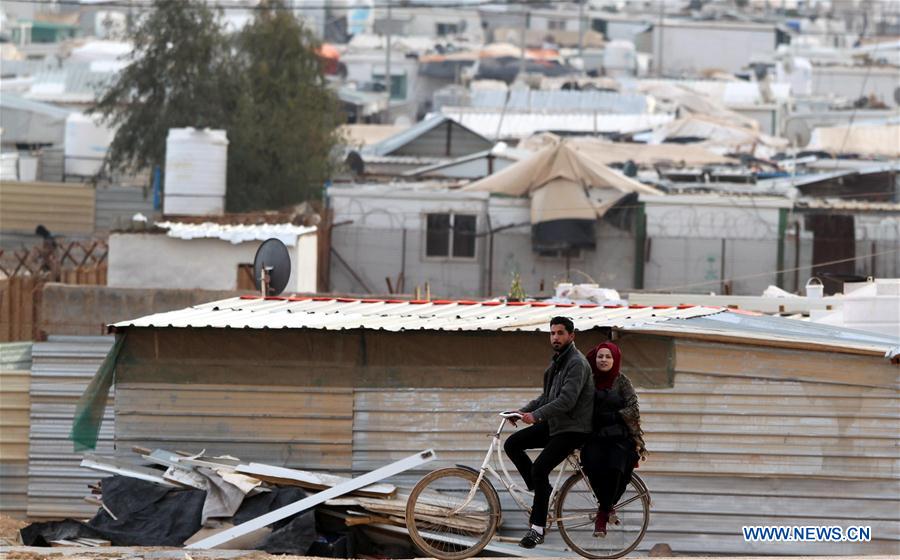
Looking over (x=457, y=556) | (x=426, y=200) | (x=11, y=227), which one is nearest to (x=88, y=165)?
(x=11, y=227)

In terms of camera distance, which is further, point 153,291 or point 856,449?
point 153,291

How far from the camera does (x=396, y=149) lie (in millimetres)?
41656

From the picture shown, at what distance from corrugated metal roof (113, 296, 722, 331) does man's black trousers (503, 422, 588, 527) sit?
4.64ft

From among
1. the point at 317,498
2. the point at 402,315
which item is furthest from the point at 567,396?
the point at 402,315

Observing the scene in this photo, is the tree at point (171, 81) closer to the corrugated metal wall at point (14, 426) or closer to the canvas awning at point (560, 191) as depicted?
the canvas awning at point (560, 191)

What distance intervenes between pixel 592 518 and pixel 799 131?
149ft

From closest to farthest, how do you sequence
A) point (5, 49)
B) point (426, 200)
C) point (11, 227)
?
point (426, 200) → point (11, 227) → point (5, 49)

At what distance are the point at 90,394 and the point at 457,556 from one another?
354 cm

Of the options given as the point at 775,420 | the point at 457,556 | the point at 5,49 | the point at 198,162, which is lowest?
the point at 457,556

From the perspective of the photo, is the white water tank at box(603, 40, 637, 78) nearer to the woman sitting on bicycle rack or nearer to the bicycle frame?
the bicycle frame

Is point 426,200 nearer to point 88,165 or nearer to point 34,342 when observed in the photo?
point 34,342

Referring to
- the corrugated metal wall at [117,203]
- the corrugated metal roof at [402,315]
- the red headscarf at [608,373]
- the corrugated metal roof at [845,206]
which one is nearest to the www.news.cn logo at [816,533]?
the corrugated metal roof at [402,315]

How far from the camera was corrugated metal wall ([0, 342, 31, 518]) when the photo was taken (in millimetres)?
15930

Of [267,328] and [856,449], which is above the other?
[267,328]
